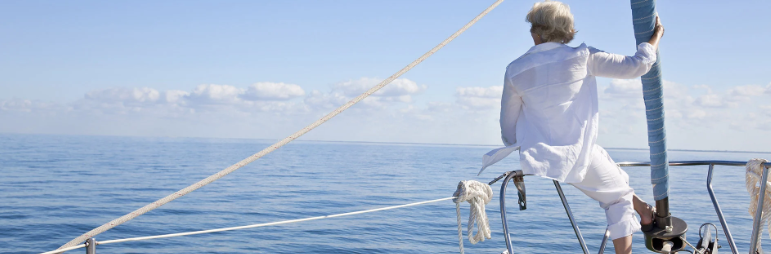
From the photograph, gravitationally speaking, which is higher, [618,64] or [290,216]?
[618,64]

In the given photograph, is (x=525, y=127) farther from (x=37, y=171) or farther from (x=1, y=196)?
(x=37, y=171)

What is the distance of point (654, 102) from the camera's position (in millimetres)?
2248

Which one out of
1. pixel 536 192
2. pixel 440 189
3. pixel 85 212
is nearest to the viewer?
pixel 85 212

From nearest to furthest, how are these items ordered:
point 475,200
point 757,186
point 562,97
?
point 562,97
point 475,200
point 757,186

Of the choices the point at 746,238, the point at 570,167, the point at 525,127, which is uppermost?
the point at 525,127

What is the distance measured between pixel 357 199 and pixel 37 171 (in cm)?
1441

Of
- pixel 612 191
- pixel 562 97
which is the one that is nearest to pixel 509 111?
pixel 562 97

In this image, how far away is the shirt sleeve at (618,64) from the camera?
2006 mm

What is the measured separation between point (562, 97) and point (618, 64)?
0.24 meters

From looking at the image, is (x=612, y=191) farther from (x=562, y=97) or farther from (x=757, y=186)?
(x=757, y=186)

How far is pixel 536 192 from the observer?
1655 centimetres

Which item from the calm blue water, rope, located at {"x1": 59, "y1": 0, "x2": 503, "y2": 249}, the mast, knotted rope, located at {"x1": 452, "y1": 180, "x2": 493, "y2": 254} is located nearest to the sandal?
the mast

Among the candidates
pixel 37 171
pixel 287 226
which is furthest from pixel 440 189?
pixel 37 171

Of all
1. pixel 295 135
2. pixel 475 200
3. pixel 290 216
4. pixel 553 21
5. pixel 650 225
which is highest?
pixel 553 21
